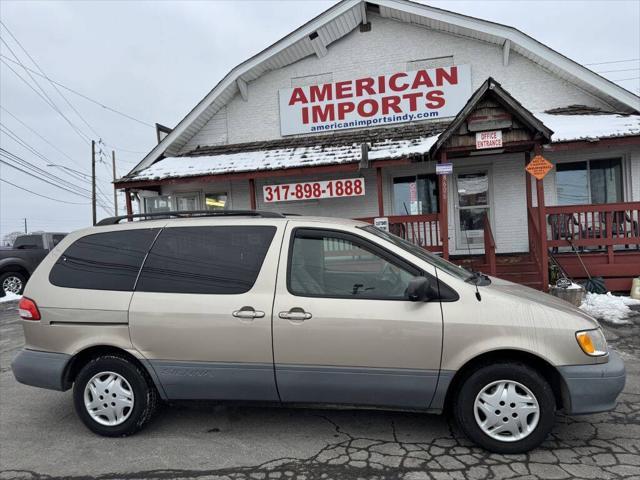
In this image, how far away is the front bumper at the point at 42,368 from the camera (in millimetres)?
3752

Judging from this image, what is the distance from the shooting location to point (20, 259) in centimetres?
1310

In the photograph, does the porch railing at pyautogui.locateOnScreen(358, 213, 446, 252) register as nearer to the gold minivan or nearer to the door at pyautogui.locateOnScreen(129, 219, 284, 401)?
the gold minivan

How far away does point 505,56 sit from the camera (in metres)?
11.1

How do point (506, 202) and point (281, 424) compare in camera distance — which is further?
point (506, 202)

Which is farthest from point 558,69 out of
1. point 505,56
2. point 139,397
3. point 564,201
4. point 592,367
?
point 139,397

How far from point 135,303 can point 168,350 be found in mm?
455

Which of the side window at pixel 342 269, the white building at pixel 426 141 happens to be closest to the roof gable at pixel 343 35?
the white building at pixel 426 141

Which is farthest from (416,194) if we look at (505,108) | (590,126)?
(590,126)

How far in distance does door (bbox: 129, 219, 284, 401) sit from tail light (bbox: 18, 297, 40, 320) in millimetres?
856

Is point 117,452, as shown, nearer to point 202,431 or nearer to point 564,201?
point 202,431

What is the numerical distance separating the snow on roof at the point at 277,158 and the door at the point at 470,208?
58.1 inches

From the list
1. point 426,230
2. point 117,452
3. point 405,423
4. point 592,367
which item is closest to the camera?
point 592,367

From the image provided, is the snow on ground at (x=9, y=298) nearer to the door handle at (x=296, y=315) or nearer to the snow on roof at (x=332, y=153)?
the snow on roof at (x=332, y=153)

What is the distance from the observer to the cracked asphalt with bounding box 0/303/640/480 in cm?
309
